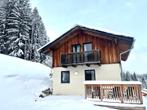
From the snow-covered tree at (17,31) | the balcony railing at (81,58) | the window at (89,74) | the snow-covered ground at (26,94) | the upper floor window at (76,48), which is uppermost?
the snow-covered tree at (17,31)

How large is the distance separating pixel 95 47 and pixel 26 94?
24.6 ft

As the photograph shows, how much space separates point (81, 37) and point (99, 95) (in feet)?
23.4

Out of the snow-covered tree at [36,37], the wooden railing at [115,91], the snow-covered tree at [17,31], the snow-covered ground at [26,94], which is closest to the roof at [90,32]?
the snow-covered ground at [26,94]

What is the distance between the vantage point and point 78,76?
58.0 feet

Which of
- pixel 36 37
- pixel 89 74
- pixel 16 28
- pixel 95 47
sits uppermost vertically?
pixel 16 28

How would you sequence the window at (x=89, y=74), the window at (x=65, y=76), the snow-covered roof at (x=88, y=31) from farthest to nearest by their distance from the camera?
the window at (x=65, y=76) < the window at (x=89, y=74) < the snow-covered roof at (x=88, y=31)

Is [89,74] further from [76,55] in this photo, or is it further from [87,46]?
[87,46]

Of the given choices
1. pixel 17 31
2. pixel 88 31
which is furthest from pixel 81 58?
pixel 17 31

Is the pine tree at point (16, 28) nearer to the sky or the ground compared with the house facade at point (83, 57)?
nearer to the sky

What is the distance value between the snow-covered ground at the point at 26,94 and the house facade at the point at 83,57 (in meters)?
1.95

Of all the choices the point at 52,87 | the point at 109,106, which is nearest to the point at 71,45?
the point at 52,87

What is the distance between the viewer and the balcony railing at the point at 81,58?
54.9 ft

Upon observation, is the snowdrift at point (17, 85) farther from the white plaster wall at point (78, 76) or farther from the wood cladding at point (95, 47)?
the wood cladding at point (95, 47)

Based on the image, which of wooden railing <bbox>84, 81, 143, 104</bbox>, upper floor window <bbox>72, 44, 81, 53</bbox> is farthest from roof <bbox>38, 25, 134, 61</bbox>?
wooden railing <bbox>84, 81, 143, 104</bbox>
